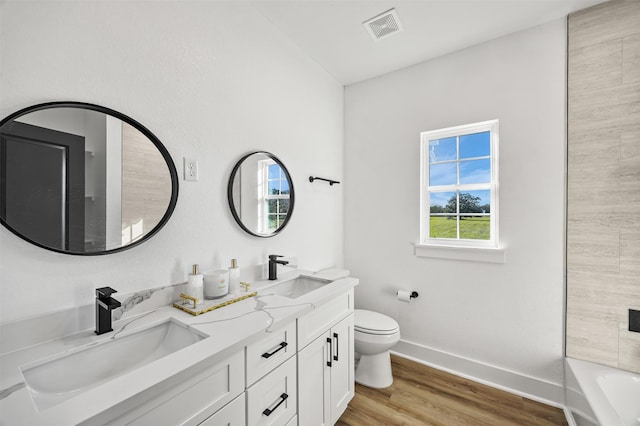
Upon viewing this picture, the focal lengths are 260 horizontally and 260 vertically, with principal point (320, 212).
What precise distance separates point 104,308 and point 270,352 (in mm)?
649

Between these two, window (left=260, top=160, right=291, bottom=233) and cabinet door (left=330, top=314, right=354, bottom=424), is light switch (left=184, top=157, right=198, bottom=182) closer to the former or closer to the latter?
window (left=260, top=160, right=291, bottom=233)

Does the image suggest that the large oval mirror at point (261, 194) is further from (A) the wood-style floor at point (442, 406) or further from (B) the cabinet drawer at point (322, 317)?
(A) the wood-style floor at point (442, 406)

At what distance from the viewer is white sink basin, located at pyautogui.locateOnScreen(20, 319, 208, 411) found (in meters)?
0.79

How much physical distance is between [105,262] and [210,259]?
479 mm

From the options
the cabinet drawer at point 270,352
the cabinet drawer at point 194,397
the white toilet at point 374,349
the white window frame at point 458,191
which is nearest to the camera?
the cabinet drawer at point 194,397

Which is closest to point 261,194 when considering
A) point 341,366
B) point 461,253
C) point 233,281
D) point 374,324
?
point 233,281

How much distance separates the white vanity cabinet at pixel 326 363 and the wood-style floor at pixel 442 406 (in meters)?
0.19

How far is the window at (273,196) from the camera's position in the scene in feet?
5.94

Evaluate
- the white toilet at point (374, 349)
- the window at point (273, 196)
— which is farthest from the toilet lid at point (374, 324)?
the window at point (273, 196)

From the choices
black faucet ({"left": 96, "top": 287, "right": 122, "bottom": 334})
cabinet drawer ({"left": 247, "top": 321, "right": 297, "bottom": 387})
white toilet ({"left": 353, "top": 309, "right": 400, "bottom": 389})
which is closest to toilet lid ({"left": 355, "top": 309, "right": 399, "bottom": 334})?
white toilet ({"left": 353, "top": 309, "right": 400, "bottom": 389})

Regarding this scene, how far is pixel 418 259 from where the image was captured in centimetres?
235

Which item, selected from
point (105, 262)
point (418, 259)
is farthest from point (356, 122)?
point (105, 262)

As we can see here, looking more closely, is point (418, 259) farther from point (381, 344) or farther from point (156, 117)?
point (156, 117)

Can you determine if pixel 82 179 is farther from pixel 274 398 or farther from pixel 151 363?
pixel 274 398
